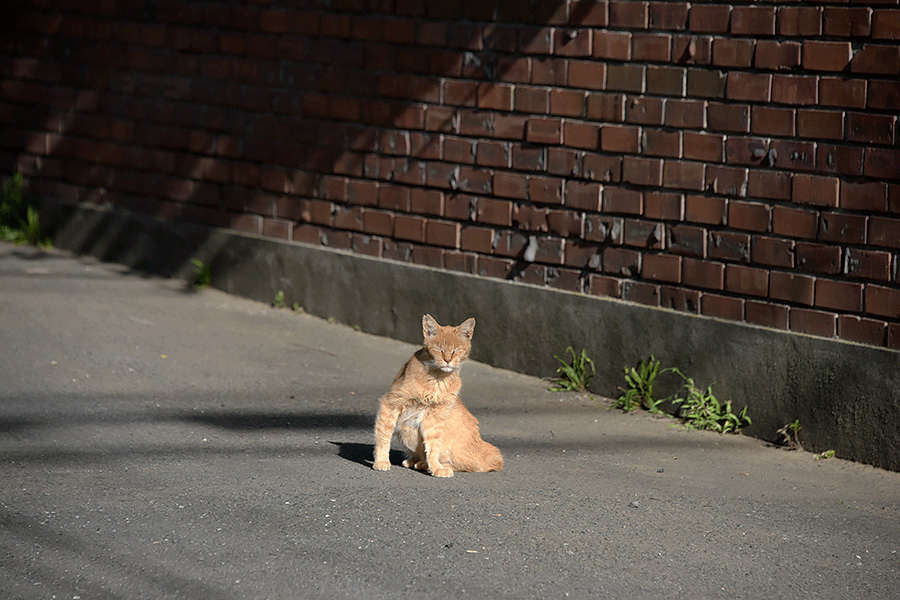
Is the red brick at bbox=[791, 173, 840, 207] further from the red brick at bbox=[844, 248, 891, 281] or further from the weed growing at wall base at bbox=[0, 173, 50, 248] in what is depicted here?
the weed growing at wall base at bbox=[0, 173, 50, 248]

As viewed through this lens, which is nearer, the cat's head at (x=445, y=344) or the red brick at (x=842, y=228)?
the cat's head at (x=445, y=344)

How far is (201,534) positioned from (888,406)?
10.7ft

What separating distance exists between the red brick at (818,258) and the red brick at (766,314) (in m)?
0.25

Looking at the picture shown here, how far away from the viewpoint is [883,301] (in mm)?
5266

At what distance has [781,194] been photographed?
5.57 m

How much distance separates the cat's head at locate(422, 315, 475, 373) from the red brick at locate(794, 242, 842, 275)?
177 cm

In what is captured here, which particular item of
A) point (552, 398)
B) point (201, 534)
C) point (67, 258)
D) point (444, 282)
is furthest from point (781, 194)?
point (67, 258)

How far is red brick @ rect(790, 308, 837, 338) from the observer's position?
5473mm

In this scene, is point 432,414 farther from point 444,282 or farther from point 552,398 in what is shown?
point 444,282

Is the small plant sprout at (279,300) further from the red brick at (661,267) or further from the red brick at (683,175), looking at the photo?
the red brick at (683,175)

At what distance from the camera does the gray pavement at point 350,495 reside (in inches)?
153

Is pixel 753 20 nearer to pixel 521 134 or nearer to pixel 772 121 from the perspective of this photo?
pixel 772 121

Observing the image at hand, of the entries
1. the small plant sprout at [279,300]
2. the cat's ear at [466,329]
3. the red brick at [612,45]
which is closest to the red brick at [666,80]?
the red brick at [612,45]

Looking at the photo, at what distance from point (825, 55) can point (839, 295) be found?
1175mm
